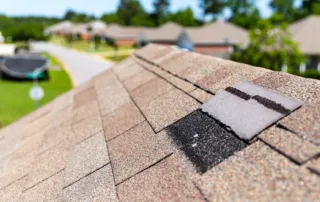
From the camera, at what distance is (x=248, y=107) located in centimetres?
277

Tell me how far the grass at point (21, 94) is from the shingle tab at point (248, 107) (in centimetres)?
1783

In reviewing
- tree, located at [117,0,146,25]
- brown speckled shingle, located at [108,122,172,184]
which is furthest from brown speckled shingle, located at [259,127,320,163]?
tree, located at [117,0,146,25]

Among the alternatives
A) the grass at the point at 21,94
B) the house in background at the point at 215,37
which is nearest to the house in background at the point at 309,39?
the house in background at the point at 215,37

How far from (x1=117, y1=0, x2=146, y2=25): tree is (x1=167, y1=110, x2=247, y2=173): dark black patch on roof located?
124752 millimetres

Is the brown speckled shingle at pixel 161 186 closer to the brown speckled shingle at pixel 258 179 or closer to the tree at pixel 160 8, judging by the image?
the brown speckled shingle at pixel 258 179

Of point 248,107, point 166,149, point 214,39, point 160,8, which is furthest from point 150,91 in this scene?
point 160,8

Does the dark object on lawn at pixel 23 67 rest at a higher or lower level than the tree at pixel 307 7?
higher

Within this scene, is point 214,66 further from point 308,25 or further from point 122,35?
point 122,35

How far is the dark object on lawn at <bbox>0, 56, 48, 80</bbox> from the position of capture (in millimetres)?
33375

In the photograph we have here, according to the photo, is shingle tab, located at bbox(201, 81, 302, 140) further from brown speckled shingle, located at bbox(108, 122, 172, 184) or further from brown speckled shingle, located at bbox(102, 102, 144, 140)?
brown speckled shingle, located at bbox(102, 102, 144, 140)

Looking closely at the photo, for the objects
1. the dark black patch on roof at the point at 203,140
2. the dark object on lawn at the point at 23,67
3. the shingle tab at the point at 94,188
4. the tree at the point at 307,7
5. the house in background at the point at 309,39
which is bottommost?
the tree at the point at 307,7

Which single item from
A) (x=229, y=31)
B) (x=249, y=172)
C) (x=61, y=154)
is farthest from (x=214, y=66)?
(x=229, y=31)

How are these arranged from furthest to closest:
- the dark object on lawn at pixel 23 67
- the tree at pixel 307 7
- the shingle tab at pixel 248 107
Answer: the tree at pixel 307 7 → the dark object on lawn at pixel 23 67 → the shingle tab at pixel 248 107

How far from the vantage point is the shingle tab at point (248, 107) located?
2.45 m
